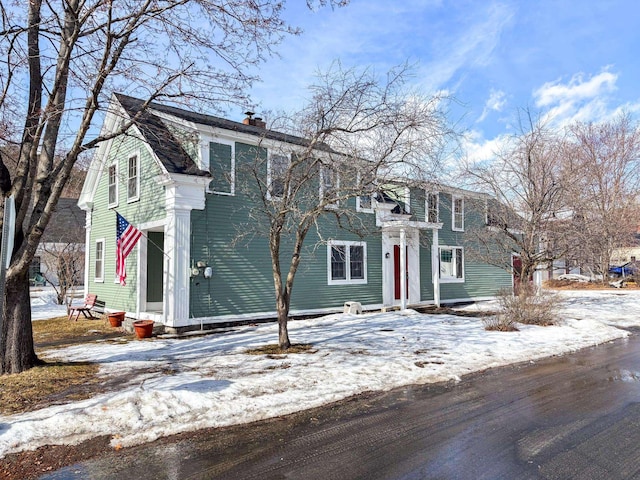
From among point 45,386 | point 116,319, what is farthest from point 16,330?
point 116,319

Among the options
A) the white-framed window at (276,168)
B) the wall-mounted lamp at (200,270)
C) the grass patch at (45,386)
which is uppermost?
the white-framed window at (276,168)

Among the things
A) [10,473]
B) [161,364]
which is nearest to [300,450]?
[10,473]

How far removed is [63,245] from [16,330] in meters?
19.5

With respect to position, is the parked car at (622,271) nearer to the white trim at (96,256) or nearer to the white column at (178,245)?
the white column at (178,245)

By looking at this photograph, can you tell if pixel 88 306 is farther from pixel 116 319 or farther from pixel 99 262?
pixel 116 319

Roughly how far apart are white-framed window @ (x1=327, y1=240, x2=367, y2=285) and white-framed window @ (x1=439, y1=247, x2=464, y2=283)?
4.22 metres

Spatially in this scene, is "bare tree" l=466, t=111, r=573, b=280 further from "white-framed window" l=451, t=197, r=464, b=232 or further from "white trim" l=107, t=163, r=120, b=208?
"white trim" l=107, t=163, r=120, b=208

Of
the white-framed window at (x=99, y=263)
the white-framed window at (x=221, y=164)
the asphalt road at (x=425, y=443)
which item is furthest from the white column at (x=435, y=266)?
the white-framed window at (x=99, y=263)

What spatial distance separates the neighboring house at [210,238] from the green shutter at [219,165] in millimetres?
27

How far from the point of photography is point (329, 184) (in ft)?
31.1

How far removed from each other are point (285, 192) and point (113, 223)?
8593 millimetres

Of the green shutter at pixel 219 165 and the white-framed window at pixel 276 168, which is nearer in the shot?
the white-framed window at pixel 276 168

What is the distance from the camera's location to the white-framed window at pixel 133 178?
12789 millimetres

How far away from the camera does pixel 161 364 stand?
745 centimetres
